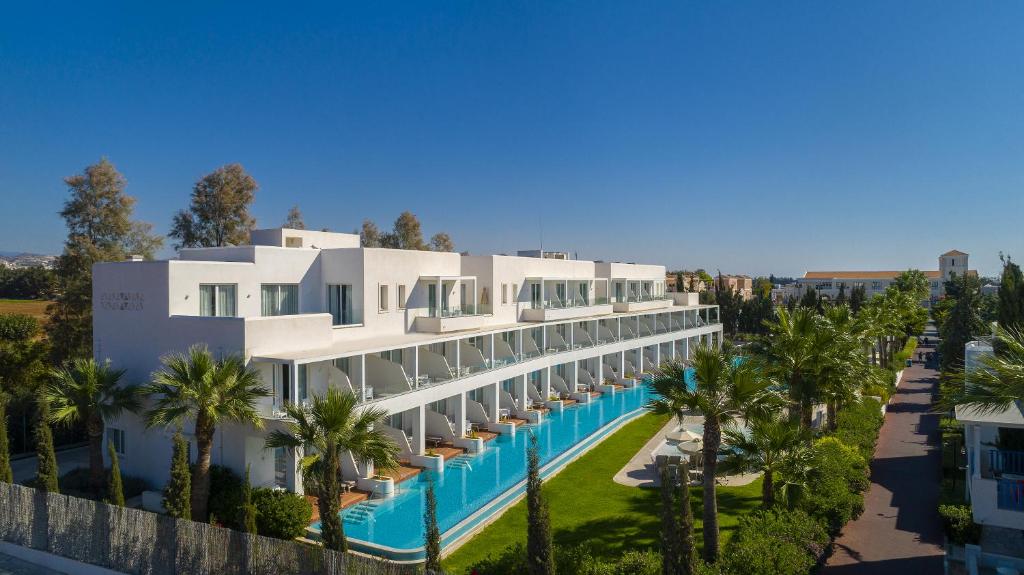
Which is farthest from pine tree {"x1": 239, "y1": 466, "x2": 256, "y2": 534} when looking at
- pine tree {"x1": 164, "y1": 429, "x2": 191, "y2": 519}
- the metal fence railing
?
pine tree {"x1": 164, "y1": 429, "x2": 191, "y2": 519}

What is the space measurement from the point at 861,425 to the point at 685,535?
16.2 metres

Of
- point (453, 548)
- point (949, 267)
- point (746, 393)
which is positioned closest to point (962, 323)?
point (746, 393)

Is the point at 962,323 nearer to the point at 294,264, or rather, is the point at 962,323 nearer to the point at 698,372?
the point at 698,372

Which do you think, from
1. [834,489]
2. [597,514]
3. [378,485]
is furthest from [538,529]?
[378,485]

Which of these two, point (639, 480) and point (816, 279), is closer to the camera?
point (639, 480)

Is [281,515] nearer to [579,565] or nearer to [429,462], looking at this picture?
[429,462]

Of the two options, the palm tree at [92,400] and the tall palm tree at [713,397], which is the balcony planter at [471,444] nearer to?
the palm tree at [92,400]

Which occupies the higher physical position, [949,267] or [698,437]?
[949,267]

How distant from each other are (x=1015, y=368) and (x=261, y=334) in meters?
18.2

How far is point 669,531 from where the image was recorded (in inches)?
410

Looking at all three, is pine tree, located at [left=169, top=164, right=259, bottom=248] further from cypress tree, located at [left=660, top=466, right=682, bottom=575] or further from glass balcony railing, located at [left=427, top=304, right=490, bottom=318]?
cypress tree, located at [left=660, top=466, right=682, bottom=575]

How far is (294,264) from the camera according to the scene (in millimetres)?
24578

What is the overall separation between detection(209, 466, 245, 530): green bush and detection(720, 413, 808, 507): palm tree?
12640 mm

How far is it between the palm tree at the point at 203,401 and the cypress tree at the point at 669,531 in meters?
10.8
